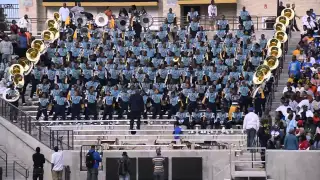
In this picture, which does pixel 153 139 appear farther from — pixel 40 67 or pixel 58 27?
pixel 58 27

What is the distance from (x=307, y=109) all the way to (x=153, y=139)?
5095mm

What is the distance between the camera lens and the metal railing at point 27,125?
42688 mm

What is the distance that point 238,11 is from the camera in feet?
180

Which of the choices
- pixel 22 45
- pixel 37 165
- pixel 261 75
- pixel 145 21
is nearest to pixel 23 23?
pixel 22 45

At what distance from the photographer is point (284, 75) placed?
46750mm

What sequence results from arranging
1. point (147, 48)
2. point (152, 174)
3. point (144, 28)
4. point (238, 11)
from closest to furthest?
point (152, 174) < point (147, 48) < point (144, 28) < point (238, 11)

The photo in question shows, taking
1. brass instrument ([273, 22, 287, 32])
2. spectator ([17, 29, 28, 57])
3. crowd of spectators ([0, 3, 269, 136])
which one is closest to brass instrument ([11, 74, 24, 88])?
crowd of spectators ([0, 3, 269, 136])

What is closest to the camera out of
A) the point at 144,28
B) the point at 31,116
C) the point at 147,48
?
the point at 31,116

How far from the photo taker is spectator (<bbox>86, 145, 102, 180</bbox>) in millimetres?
40094

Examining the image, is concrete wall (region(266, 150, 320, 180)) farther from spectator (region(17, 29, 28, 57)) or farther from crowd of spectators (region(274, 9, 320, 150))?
spectator (region(17, 29, 28, 57))

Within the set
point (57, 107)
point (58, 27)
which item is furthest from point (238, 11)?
point (57, 107)

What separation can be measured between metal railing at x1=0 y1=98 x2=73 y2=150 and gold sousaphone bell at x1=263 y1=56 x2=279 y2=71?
23.1 ft

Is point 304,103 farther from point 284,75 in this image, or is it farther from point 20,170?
point 20,170

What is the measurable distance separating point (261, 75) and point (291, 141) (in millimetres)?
5477
